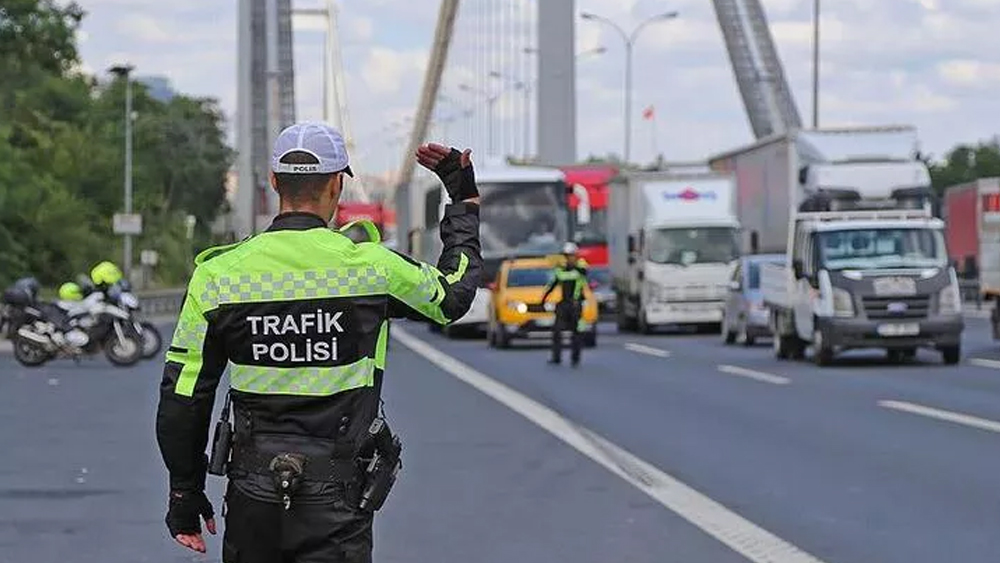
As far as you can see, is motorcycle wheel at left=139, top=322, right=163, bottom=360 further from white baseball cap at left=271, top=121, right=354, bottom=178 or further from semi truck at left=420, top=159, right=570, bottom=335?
white baseball cap at left=271, top=121, right=354, bottom=178

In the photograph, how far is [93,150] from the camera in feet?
265

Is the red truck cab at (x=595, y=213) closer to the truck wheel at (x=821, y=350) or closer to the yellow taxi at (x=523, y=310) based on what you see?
the yellow taxi at (x=523, y=310)

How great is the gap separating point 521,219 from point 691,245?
3.97 meters

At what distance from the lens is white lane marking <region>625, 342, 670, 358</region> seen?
34000mm

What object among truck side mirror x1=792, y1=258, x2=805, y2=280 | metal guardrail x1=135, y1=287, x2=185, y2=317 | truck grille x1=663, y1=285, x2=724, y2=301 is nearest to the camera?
truck side mirror x1=792, y1=258, x2=805, y2=280

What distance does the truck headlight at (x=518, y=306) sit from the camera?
36.6 m

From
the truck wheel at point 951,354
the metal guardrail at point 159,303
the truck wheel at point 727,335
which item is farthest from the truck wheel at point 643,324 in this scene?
the metal guardrail at point 159,303

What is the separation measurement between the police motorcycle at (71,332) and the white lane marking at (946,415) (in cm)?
1299

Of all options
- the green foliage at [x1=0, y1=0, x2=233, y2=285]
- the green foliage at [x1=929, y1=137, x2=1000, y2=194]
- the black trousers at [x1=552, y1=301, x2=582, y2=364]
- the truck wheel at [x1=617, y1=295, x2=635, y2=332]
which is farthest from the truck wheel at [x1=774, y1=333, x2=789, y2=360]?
the green foliage at [x1=929, y1=137, x2=1000, y2=194]

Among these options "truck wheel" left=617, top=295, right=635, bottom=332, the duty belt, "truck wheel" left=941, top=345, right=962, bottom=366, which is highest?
the duty belt

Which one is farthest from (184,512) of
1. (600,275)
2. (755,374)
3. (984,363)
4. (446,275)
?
(600,275)

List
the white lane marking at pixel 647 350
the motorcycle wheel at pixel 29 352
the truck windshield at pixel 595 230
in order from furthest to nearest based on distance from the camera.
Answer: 1. the truck windshield at pixel 595 230
2. the white lane marking at pixel 647 350
3. the motorcycle wheel at pixel 29 352

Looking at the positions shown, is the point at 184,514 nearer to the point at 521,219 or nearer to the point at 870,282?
the point at 870,282

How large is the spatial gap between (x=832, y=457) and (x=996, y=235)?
16.8 meters
